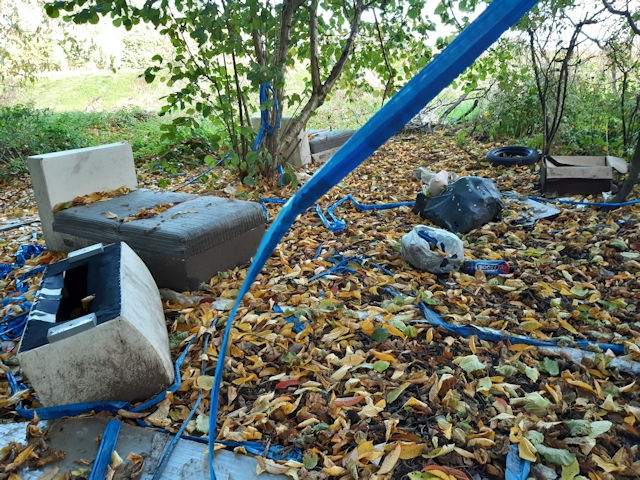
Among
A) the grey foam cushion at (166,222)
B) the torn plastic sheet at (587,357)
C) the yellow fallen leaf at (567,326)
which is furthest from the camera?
the grey foam cushion at (166,222)

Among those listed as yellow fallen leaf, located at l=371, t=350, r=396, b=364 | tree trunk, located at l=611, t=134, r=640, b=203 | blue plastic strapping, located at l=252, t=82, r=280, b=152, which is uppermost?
blue plastic strapping, located at l=252, t=82, r=280, b=152

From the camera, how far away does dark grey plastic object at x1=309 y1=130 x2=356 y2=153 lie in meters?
6.72

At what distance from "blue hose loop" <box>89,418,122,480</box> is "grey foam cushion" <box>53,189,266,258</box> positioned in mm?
1147

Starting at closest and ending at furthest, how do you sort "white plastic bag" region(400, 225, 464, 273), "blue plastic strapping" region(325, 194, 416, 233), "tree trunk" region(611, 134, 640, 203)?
"white plastic bag" region(400, 225, 464, 273) → "tree trunk" region(611, 134, 640, 203) → "blue plastic strapping" region(325, 194, 416, 233)

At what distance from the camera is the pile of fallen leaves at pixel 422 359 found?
1714 mm

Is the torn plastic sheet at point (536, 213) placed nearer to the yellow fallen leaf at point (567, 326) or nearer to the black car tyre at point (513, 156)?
the black car tyre at point (513, 156)

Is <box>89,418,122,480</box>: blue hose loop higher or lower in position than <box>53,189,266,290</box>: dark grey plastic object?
lower

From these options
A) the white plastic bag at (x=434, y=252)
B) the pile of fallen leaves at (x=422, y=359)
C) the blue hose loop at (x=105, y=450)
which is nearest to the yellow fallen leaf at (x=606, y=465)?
the pile of fallen leaves at (x=422, y=359)

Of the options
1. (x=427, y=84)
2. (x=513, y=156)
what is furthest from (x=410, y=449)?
(x=513, y=156)

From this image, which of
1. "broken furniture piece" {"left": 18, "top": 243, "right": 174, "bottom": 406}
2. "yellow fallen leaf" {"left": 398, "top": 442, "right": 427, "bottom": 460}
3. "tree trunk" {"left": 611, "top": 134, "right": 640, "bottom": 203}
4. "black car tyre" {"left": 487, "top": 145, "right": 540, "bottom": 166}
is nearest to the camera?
"yellow fallen leaf" {"left": 398, "top": 442, "right": 427, "bottom": 460}

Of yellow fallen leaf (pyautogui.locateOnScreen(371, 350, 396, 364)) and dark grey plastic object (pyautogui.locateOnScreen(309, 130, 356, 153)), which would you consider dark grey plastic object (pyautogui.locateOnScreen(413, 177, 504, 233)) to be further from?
dark grey plastic object (pyautogui.locateOnScreen(309, 130, 356, 153))

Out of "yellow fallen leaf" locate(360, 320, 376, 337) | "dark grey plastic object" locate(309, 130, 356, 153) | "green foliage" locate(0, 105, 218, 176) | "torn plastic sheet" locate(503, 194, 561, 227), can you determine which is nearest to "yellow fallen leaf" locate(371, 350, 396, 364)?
"yellow fallen leaf" locate(360, 320, 376, 337)

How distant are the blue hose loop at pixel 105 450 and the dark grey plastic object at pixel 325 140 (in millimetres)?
5239

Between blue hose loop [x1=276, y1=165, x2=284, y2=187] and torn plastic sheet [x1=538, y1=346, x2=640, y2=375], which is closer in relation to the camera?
torn plastic sheet [x1=538, y1=346, x2=640, y2=375]
